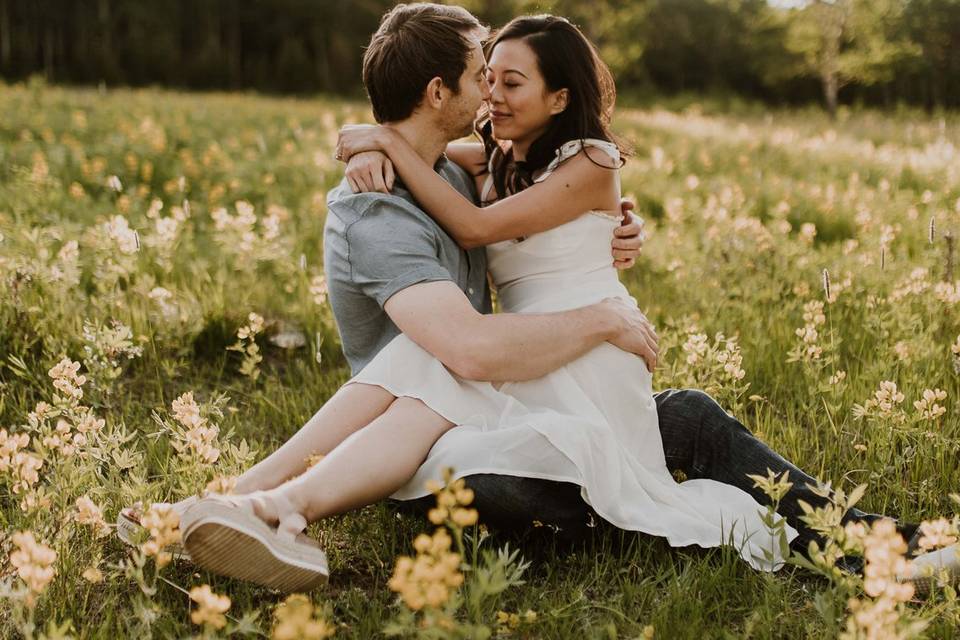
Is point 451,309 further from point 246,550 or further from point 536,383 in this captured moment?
point 246,550

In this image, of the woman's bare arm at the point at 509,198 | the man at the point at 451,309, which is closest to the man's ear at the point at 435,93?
the man at the point at 451,309

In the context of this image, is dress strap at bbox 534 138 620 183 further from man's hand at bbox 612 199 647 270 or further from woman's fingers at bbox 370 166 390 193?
woman's fingers at bbox 370 166 390 193

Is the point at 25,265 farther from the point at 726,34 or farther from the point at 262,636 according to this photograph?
the point at 726,34

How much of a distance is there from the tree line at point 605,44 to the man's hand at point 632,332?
21.6m

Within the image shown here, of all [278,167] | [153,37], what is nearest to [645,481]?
[278,167]

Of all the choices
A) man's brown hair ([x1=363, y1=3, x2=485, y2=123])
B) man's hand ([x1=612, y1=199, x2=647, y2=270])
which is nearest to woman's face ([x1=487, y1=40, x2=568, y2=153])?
man's brown hair ([x1=363, y1=3, x2=485, y2=123])

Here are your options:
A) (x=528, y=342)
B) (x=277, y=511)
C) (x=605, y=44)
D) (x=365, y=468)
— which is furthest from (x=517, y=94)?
(x=605, y=44)

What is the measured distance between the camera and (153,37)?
34.0 metres

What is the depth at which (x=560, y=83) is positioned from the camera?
3.40 m

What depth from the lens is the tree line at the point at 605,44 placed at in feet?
88.3

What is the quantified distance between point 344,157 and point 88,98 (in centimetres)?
1188

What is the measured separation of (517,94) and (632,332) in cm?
104

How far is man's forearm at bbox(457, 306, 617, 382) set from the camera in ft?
8.91

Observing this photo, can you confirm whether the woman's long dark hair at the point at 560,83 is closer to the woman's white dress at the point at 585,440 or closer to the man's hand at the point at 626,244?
the man's hand at the point at 626,244
